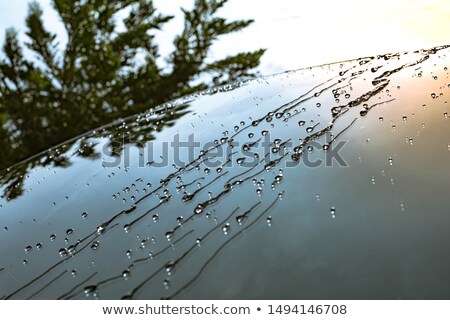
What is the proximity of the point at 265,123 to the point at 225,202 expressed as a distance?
0.44 meters

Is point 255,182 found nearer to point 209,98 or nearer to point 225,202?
point 225,202

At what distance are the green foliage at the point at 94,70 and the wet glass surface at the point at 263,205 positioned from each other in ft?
22.9

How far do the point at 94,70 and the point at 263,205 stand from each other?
8.67m

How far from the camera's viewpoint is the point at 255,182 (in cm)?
88

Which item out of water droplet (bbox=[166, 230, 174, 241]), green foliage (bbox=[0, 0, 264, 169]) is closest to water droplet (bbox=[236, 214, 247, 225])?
water droplet (bbox=[166, 230, 174, 241])

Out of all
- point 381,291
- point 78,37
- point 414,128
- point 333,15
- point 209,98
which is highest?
point 78,37

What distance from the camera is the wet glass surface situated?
1.96ft

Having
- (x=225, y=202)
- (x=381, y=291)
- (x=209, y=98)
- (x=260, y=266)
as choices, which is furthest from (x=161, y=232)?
(x=209, y=98)

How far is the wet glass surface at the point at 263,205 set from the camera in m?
0.60

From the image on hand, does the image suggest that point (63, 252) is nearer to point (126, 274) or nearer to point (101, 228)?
point (101, 228)

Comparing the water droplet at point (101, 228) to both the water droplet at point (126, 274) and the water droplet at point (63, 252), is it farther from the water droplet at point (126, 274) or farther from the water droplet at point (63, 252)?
the water droplet at point (126, 274)

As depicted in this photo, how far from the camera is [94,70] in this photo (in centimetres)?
889

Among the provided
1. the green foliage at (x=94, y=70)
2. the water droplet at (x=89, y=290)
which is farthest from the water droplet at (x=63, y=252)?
the green foliage at (x=94, y=70)

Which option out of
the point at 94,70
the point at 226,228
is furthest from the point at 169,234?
the point at 94,70
